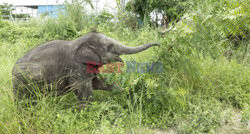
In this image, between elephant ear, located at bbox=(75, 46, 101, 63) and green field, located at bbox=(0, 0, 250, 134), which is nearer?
green field, located at bbox=(0, 0, 250, 134)

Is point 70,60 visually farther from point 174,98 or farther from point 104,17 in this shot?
point 104,17

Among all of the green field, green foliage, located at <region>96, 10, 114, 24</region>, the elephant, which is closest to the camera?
the green field

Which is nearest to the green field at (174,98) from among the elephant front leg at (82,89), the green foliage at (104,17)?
the elephant front leg at (82,89)

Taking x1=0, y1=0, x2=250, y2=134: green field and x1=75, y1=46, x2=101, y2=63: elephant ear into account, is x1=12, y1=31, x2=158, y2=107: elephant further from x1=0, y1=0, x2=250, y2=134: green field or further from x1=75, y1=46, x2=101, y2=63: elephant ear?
x1=0, y1=0, x2=250, y2=134: green field

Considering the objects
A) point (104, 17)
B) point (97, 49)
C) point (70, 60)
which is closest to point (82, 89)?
point (70, 60)

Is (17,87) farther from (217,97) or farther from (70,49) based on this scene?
(217,97)

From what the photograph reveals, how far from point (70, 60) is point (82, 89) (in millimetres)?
423

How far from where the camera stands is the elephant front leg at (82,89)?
2.77 m

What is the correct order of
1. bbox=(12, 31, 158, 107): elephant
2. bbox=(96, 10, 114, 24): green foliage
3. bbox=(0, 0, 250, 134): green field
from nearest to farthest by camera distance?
bbox=(0, 0, 250, 134): green field
bbox=(12, 31, 158, 107): elephant
bbox=(96, 10, 114, 24): green foliage

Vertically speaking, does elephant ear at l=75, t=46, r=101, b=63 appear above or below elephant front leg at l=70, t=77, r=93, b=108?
above

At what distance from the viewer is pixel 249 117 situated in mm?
2451

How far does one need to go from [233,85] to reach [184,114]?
1.37 m

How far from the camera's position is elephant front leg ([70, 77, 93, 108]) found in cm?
277

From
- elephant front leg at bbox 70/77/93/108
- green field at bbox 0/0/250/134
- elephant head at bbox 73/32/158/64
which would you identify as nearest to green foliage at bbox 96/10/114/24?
green field at bbox 0/0/250/134
